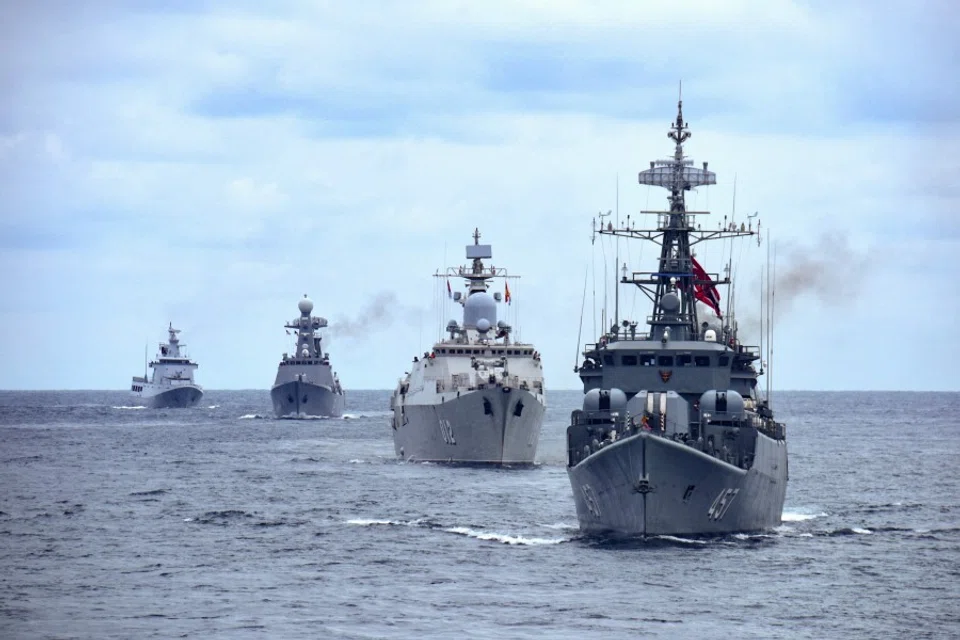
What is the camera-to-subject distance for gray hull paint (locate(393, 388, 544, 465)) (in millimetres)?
67000

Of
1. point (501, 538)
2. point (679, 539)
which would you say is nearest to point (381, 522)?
point (501, 538)

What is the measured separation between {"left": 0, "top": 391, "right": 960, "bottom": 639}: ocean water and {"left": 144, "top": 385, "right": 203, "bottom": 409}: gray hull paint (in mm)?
96499

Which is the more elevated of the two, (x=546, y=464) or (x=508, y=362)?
(x=508, y=362)

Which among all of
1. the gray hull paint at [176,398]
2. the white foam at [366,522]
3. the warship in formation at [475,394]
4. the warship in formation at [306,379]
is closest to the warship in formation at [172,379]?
the gray hull paint at [176,398]

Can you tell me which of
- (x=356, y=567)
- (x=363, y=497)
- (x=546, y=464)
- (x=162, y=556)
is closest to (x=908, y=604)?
(x=356, y=567)

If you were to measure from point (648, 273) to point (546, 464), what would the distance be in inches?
1135

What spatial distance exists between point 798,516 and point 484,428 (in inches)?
895

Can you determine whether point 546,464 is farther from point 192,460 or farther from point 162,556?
point 162,556

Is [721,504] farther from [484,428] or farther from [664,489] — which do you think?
[484,428]

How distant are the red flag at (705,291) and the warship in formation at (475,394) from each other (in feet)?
73.4

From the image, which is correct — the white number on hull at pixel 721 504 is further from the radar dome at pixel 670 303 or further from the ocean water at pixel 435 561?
the radar dome at pixel 670 303

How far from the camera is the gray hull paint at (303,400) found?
428 ft

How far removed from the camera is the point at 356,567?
35.8m

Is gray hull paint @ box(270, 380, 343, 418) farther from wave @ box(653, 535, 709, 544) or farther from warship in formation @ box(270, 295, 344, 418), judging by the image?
wave @ box(653, 535, 709, 544)
